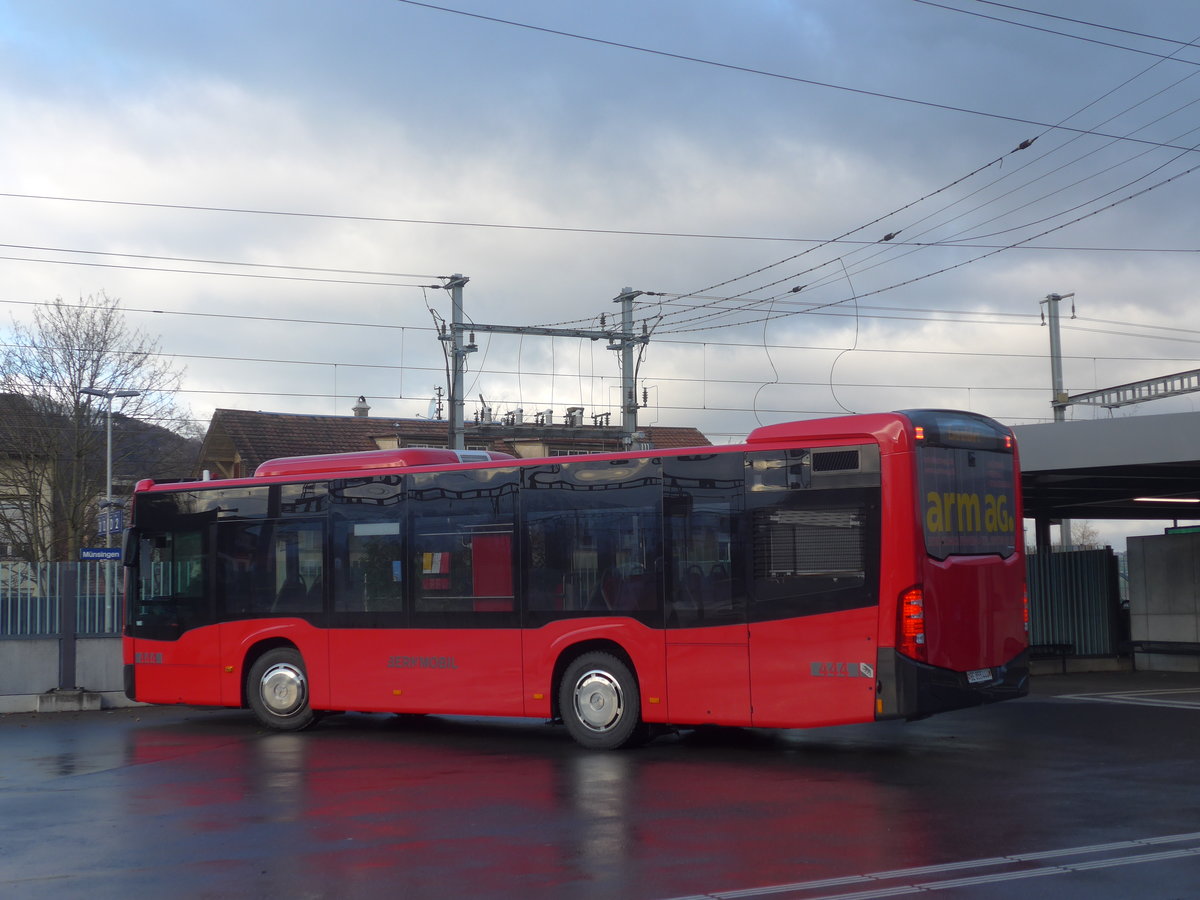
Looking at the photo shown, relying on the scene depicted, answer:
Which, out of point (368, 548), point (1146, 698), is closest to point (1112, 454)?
point (1146, 698)

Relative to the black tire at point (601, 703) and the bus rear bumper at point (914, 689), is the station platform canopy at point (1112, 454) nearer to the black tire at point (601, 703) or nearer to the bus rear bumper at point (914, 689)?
the bus rear bumper at point (914, 689)

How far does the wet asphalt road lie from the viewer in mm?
7242

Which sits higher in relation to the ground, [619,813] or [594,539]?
[594,539]

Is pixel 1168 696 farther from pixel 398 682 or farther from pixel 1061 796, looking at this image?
pixel 398 682

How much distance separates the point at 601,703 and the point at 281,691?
4.52 meters

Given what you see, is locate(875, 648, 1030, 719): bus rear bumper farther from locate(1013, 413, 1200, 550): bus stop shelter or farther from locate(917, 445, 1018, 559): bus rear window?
locate(1013, 413, 1200, 550): bus stop shelter

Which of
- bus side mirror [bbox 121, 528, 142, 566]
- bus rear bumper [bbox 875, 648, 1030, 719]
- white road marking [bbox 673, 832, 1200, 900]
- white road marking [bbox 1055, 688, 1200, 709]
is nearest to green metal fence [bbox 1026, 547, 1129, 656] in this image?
white road marking [bbox 1055, 688, 1200, 709]

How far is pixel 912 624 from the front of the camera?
11039mm

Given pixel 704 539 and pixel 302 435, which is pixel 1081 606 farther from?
pixel 302 435

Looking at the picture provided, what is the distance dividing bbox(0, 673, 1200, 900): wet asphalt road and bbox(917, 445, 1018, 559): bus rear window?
198cm

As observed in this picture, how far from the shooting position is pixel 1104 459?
55.4ft

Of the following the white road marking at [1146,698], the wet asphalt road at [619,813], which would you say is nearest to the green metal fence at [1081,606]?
the white road marking at [1146,698]

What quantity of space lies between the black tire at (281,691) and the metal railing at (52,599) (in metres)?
5.11

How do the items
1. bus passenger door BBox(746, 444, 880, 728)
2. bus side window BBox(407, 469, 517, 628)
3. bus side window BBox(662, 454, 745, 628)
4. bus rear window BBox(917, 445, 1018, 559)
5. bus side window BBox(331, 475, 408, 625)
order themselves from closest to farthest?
bus passenger door BBox(746, 444, 880, 728) → bus rear window BBox(917, 445, 1018, 559) → bus side window BBox(662, 454, 745, 628) → bus side window BBox(407, 469, 517, 628) → bus side window BBox(331, 475, 408, 625)
